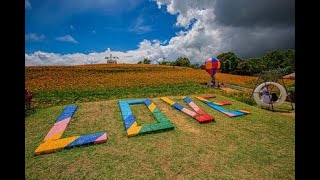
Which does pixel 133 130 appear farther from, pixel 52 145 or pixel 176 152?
pixel 52 145

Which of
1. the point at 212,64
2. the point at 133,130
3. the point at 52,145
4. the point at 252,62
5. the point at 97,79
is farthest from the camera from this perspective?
the point at 252,62

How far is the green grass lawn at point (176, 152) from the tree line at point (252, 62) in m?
55.5

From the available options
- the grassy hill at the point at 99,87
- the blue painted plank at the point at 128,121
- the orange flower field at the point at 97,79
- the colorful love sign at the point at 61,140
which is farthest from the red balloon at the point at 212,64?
the colorful love sign at the point at 61,140

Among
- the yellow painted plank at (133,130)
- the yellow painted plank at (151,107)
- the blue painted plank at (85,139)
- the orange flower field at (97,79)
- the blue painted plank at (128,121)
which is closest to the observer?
the blue painted plank at (85,139)

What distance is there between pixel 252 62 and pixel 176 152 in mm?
89814

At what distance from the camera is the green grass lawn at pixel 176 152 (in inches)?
223

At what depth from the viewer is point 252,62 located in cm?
8475

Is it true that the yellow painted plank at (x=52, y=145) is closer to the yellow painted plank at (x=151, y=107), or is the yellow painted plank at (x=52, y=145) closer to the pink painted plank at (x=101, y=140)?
the pink painted plank at (x=101, y=140)

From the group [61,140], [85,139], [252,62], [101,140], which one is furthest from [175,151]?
[252,62]

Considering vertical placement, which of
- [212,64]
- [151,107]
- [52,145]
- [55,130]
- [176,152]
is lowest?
[176,152]

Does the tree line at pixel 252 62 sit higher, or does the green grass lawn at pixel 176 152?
the tree line at pixel 252 62
